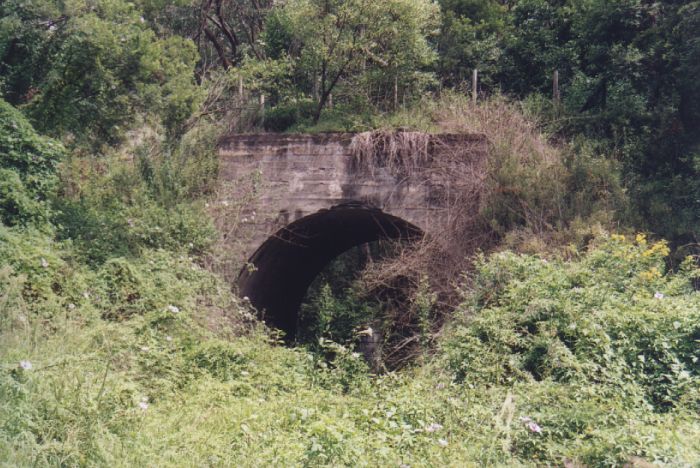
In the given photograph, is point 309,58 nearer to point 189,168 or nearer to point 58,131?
point 189,168

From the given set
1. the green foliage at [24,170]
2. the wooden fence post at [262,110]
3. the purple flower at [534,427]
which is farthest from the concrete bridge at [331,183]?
the purple flower at [534,427]

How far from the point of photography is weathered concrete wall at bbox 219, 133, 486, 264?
10945 millimetres

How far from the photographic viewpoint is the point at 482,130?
36.4 feet

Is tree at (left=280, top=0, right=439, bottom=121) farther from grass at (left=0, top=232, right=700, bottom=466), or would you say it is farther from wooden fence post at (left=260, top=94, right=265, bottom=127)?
grass at (left=0, top=232, right=700, bottom=466)

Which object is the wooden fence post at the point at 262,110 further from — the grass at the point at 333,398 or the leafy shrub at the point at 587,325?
the leafy shrub at the point at 587,325

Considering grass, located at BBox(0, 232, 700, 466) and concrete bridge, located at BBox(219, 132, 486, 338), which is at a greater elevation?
concrete bridge, located at BBox(219, 132, 486, 338)

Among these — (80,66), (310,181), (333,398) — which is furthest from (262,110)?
(333,398)

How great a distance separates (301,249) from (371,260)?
1875mm

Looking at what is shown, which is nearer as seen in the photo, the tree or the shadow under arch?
the shadow under arch

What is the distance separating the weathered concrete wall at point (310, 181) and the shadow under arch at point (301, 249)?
0.54ft

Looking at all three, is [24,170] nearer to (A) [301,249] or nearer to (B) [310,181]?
(B) [310,181]

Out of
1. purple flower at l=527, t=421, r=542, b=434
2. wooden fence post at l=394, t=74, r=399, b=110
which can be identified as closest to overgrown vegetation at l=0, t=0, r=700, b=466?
purple flower at l=527, t=421, r=542, b=434

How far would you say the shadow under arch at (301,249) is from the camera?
11562mm

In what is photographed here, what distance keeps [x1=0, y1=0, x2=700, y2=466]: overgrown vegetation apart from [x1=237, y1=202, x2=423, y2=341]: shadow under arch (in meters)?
0.64
